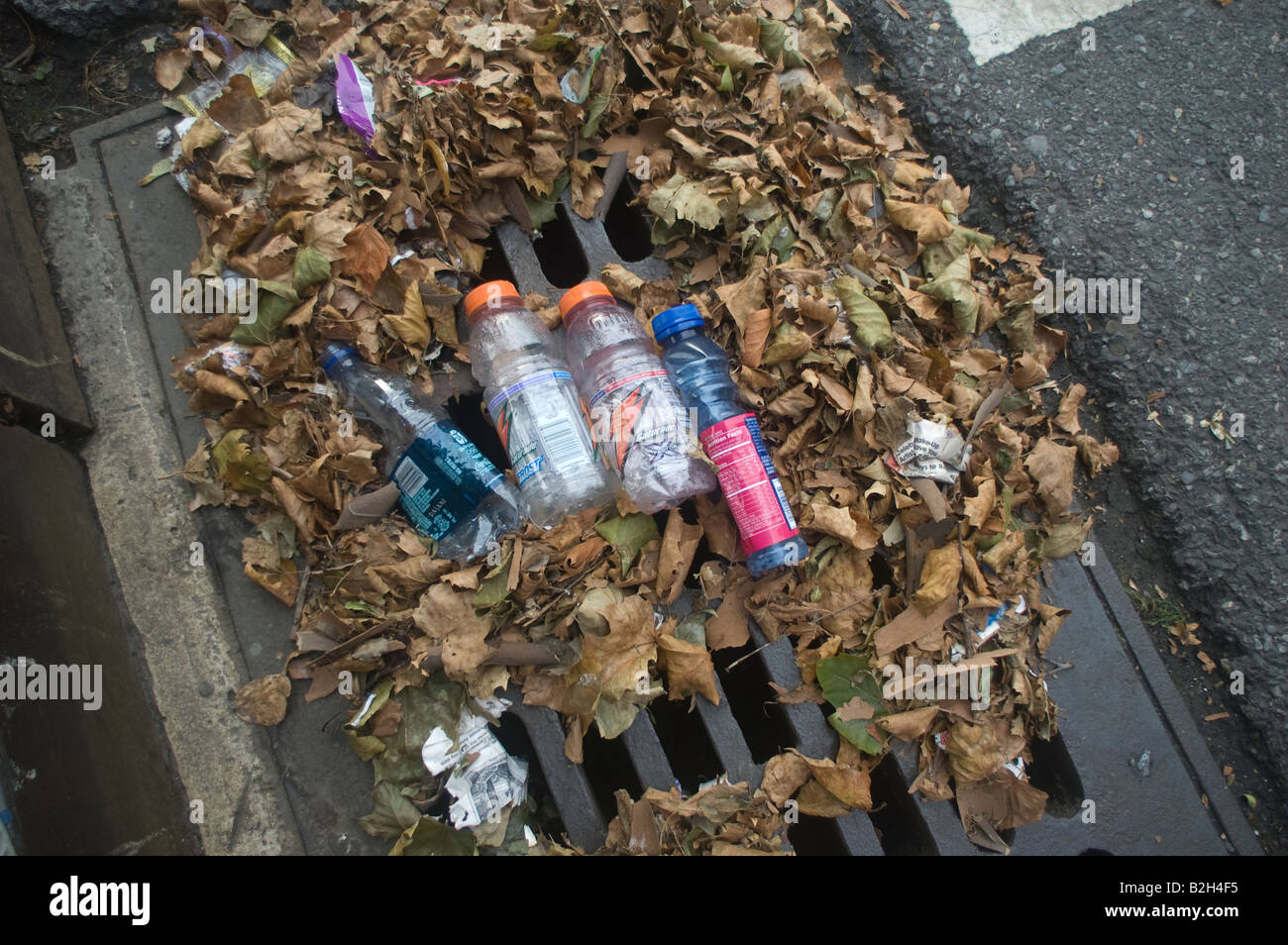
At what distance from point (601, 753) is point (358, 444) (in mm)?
972

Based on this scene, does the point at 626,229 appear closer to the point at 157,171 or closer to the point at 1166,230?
the point at 157,171

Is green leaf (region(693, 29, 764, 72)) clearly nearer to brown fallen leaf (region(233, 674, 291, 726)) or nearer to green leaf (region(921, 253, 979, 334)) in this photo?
green leaf (region(921, 253, 979, 334))

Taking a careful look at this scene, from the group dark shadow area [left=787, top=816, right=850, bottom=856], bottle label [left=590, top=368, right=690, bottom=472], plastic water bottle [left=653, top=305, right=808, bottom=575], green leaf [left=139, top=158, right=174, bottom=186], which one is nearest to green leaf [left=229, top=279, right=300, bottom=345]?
green leaf [left=139, top=158, right=174, bottom=186]

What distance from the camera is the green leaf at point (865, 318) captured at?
A: 6.46 feet

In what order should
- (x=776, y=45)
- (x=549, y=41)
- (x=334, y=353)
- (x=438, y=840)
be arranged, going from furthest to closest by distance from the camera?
1. (x=776, y=45)
2. (x=549, y=41)
3. (x=334, y=353)
4. (x=438, y=840)

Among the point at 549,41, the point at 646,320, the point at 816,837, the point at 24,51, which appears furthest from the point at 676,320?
the point at 24,51

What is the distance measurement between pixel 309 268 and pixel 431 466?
58cm

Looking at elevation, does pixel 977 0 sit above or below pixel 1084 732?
above

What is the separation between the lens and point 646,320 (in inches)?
81.1

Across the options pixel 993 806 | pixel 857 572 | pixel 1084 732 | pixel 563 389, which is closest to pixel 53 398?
pixel 563 389

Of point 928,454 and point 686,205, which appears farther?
point 686,205

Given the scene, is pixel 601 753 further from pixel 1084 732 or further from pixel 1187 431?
pixel 1187 431

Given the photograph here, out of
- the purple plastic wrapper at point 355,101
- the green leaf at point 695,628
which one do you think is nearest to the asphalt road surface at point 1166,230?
the green leaf at point 695,628

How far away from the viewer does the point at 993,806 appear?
1.81 metres
